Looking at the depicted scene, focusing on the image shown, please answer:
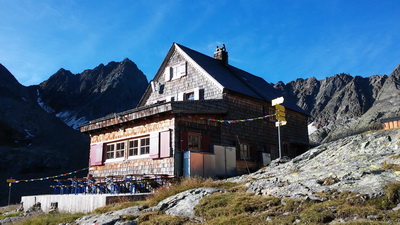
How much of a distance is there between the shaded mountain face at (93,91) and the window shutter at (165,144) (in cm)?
9672

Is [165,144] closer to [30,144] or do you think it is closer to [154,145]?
[154,145]

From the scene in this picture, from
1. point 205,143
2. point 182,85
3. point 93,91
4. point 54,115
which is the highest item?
point 93,91

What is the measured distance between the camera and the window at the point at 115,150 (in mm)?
18953

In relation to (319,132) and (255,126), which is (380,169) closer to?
(255,126)

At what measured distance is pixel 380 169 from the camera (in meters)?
9.10

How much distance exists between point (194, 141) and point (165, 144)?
1.60m

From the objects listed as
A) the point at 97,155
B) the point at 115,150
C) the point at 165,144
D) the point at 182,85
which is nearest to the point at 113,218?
the point at 165,144

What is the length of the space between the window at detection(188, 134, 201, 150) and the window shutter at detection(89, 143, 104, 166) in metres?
6.02

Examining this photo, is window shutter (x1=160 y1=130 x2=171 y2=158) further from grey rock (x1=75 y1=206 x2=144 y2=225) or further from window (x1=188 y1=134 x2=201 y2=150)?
grey rock (x1=75 y1=206 x2=144 y2=225)

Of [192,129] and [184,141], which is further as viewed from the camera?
[192,129]

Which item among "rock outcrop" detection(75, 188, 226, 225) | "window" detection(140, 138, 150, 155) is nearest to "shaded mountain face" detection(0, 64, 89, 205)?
"window" detection(140, 138, 150, 155)

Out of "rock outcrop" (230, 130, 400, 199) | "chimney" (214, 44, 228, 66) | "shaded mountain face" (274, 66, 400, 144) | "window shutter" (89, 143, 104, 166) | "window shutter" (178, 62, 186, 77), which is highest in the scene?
"shaded mountain face" (274, 66, 400, 144)

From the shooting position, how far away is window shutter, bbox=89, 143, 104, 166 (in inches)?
779

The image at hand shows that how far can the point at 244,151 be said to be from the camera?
65.5 feet
